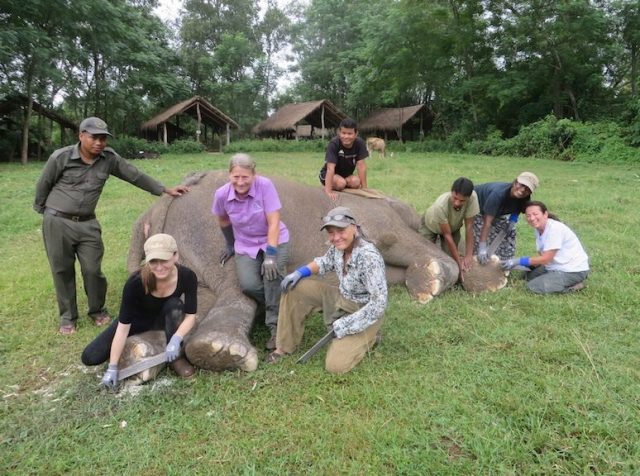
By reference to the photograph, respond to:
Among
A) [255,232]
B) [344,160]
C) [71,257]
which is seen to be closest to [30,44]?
[344,160]

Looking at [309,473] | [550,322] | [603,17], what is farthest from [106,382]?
[603,17]

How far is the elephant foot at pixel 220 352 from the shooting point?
3299 millimetres

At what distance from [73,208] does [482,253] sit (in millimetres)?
4029

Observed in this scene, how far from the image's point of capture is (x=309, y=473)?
249 cm

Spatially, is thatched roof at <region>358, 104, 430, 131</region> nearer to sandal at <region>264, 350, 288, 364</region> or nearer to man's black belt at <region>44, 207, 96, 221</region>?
man's black belt at <region>44, 207, 96, 221</region>

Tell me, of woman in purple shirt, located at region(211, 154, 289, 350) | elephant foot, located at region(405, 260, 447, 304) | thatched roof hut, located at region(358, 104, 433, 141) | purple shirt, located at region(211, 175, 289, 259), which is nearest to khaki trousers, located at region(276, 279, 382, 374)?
woman in purple shirt, located at region(211, 154, 289, 350)

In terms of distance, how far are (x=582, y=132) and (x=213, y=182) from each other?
1741 cm

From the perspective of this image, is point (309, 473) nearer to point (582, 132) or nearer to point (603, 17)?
point (582, 132)

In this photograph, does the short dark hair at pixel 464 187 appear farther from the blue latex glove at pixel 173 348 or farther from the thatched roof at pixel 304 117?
the thatched roof at pixel 304 117

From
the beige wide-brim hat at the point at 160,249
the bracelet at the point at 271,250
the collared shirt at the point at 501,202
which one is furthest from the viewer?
the collared shirt at the point at 501,202

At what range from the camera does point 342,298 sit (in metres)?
3.71

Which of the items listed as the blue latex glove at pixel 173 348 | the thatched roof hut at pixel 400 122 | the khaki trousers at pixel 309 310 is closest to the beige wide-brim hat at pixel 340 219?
the khaki trousers at pixel 309 310

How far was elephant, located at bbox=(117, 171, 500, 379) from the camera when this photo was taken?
3389 millimetres

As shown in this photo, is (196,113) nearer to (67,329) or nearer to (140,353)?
(67,329)
